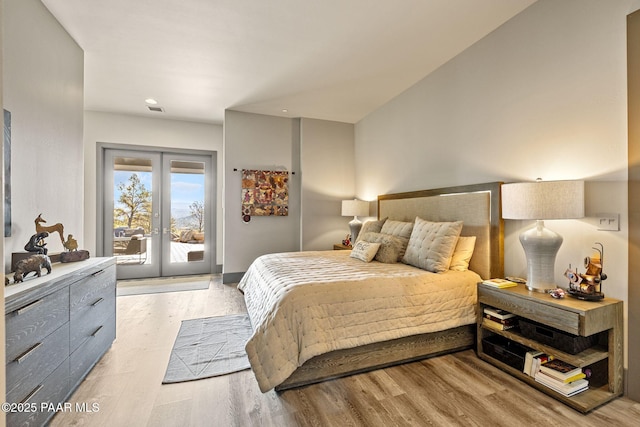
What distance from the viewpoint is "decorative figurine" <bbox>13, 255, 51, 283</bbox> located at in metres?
1.51

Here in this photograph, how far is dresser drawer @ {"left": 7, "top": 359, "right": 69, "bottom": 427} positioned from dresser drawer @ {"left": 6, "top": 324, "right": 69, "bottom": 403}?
1.2 inches

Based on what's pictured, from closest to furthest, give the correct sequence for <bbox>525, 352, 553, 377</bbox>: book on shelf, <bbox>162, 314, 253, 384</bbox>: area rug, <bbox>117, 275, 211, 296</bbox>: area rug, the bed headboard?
A: <bbox>525, 352, 553, 377</bbox>: book on shelf, <bbox>162, 314, 253, 384</bbox>: area rug, the bed headboard, <bbox>117, 275, 211, 296</bbox>: area rug

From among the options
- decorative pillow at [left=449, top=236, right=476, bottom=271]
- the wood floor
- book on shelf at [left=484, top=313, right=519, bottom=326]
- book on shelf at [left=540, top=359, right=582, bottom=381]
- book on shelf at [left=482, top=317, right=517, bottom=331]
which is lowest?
the wood floor

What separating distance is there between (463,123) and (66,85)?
146 inches

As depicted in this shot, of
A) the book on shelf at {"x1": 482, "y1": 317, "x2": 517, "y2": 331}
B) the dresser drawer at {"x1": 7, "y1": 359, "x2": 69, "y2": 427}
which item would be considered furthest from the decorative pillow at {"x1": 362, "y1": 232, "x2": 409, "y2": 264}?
the dresser drawer at {"x1": 7, "y1": 359, "x2": 69, "y2": 427}

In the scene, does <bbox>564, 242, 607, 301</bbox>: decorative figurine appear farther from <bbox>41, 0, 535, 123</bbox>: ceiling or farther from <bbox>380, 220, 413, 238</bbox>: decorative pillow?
<bbox>41, 0, 535, 123</bbox>: ceiling

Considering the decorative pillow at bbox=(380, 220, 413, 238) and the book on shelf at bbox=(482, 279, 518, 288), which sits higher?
the decorative pillow at bbox=(380, 220, 413, 238)

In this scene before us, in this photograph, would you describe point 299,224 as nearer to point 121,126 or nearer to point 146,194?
point 146,194

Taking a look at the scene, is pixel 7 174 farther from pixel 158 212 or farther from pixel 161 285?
pixel 158 212

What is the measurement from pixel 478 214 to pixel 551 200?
2.64ft

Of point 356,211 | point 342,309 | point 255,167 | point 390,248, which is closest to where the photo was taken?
point 342,309

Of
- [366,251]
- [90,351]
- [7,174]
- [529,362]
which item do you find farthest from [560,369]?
[7,174]

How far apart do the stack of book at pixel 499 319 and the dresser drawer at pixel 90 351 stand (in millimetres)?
2866

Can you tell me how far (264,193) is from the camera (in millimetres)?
4645
